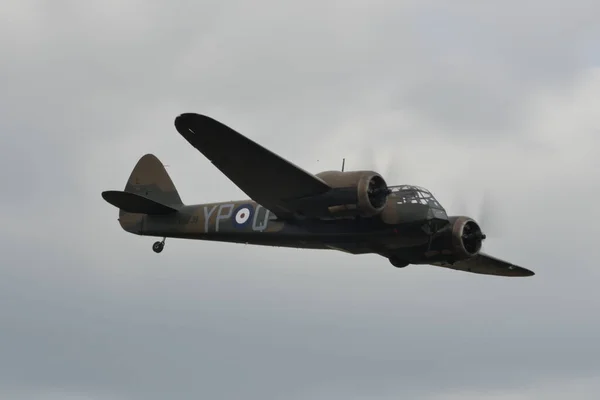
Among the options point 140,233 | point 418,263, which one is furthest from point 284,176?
point 140,233

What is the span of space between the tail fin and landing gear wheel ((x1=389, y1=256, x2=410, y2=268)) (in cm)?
682

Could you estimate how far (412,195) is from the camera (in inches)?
1022

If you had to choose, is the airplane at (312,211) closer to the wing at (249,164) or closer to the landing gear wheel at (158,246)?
the wing at (249,164)

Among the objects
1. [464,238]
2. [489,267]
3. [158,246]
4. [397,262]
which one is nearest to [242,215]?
[158,246]

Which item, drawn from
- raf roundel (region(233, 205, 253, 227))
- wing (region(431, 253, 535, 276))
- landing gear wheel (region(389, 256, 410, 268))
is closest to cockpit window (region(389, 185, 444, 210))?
landing gear wheel (region(389, 256, 410, 268))

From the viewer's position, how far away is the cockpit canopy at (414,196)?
85.0ft

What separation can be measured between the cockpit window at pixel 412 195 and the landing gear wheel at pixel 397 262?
271 centimetres

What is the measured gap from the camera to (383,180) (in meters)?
25.7

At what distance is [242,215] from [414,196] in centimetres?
530

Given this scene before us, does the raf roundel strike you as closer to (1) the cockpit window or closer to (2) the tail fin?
(2) the tail fin

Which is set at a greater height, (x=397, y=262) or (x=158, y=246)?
(x=158, y=246)

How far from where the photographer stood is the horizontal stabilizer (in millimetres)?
28516

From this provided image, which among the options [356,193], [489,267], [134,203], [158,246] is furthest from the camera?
[489,267]

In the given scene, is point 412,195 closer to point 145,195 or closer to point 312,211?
point 312,211
